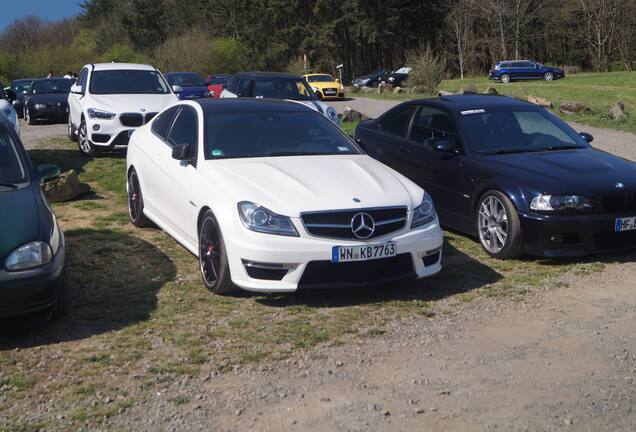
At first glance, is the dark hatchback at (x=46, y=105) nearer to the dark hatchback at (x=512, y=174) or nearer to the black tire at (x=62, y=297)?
the dark hatchback at (x=512, y=174)

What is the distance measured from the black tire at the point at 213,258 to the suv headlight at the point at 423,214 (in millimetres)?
1538

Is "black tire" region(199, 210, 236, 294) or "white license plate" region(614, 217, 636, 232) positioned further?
"white license plate" region(614, 217, 636, 232)

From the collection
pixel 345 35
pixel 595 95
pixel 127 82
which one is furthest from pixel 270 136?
pixel 345 35

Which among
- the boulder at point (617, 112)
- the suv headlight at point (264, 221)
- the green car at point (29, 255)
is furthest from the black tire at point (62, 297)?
the boulder at point (617, 112)

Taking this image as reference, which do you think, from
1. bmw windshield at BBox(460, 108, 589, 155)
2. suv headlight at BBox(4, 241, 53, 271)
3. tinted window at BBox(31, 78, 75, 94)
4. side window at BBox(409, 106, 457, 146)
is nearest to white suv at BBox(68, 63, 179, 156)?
side window at BBox(409, 106, 457, 146)

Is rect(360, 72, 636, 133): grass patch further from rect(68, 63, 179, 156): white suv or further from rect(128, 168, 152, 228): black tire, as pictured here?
rect(128, 168, 152, 228): black tire

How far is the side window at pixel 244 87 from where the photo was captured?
18.0 metres

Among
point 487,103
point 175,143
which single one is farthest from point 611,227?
point 175,143

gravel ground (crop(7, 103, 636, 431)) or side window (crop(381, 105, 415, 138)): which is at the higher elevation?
side window (crop(381, 105, 415, 138))

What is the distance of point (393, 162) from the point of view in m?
9.72

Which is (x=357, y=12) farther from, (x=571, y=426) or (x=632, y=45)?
(x=571, y=426)

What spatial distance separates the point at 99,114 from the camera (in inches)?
575

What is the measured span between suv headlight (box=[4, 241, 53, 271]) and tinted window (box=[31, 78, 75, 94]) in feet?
69.1

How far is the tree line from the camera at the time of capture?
5828cm
